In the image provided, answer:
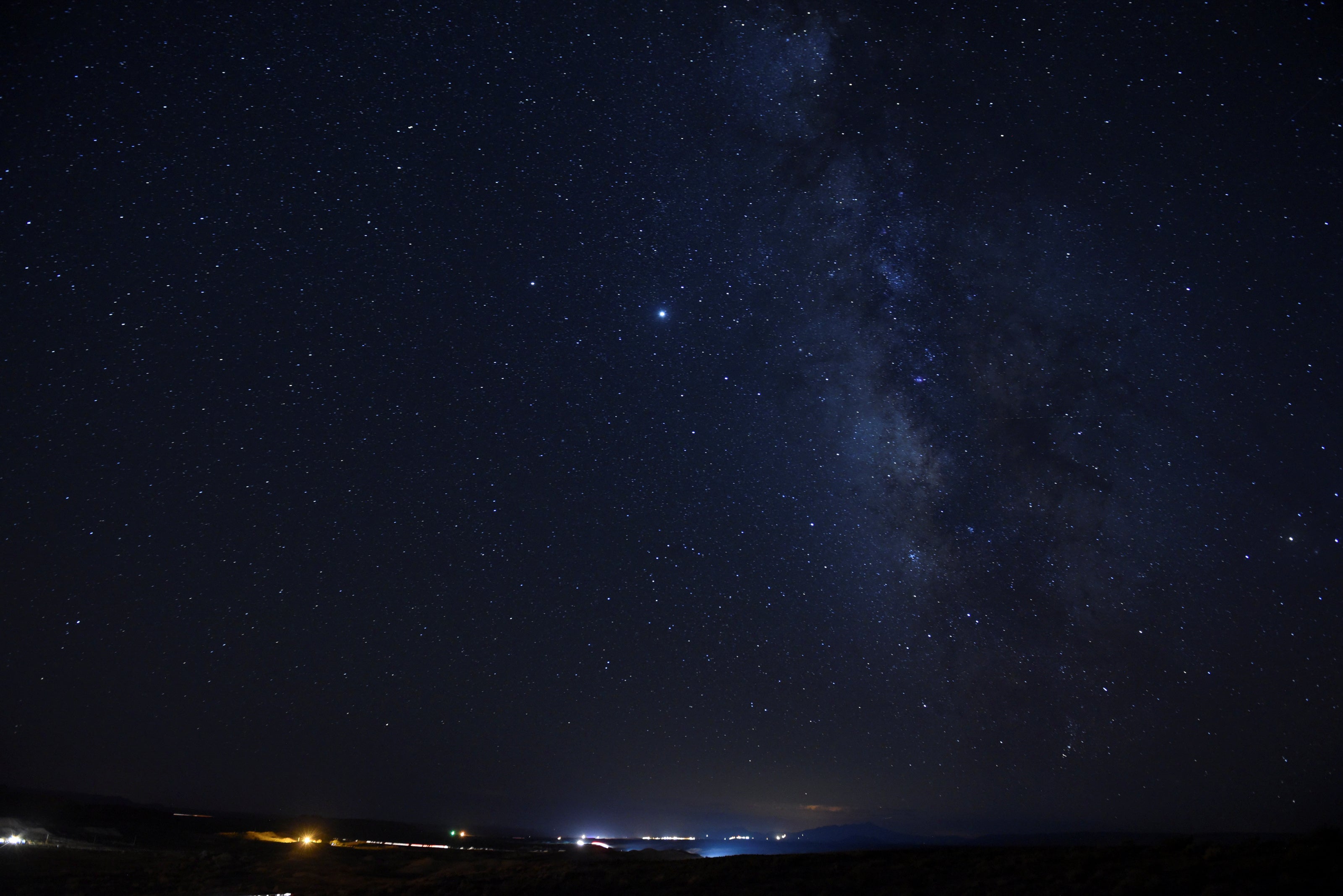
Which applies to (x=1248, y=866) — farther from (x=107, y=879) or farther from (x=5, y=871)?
(x=5, y=871)

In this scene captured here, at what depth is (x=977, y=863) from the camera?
15.4 meters

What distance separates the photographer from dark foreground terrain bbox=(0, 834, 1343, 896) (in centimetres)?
1224

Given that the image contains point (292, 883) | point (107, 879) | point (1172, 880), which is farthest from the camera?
point (292, 883)

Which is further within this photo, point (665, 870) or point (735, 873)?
point (665, 870)

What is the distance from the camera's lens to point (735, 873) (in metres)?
17.3

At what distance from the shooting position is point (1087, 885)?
40.8ft

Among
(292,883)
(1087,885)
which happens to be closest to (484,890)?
(292,883)

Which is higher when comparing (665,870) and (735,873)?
(735,873)

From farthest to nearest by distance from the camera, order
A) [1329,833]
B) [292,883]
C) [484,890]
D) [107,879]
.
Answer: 1. [292,883]
2. [107,879]
3. [484,890]
4. [1329,833]

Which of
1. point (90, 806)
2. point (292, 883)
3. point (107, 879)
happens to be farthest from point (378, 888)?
point (90, 806)

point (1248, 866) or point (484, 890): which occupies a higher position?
point (1248, 866)

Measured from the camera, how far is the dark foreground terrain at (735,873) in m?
12.2

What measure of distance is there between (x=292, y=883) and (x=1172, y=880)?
24798 millimetres

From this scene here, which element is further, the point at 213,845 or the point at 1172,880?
the point at 213,845
